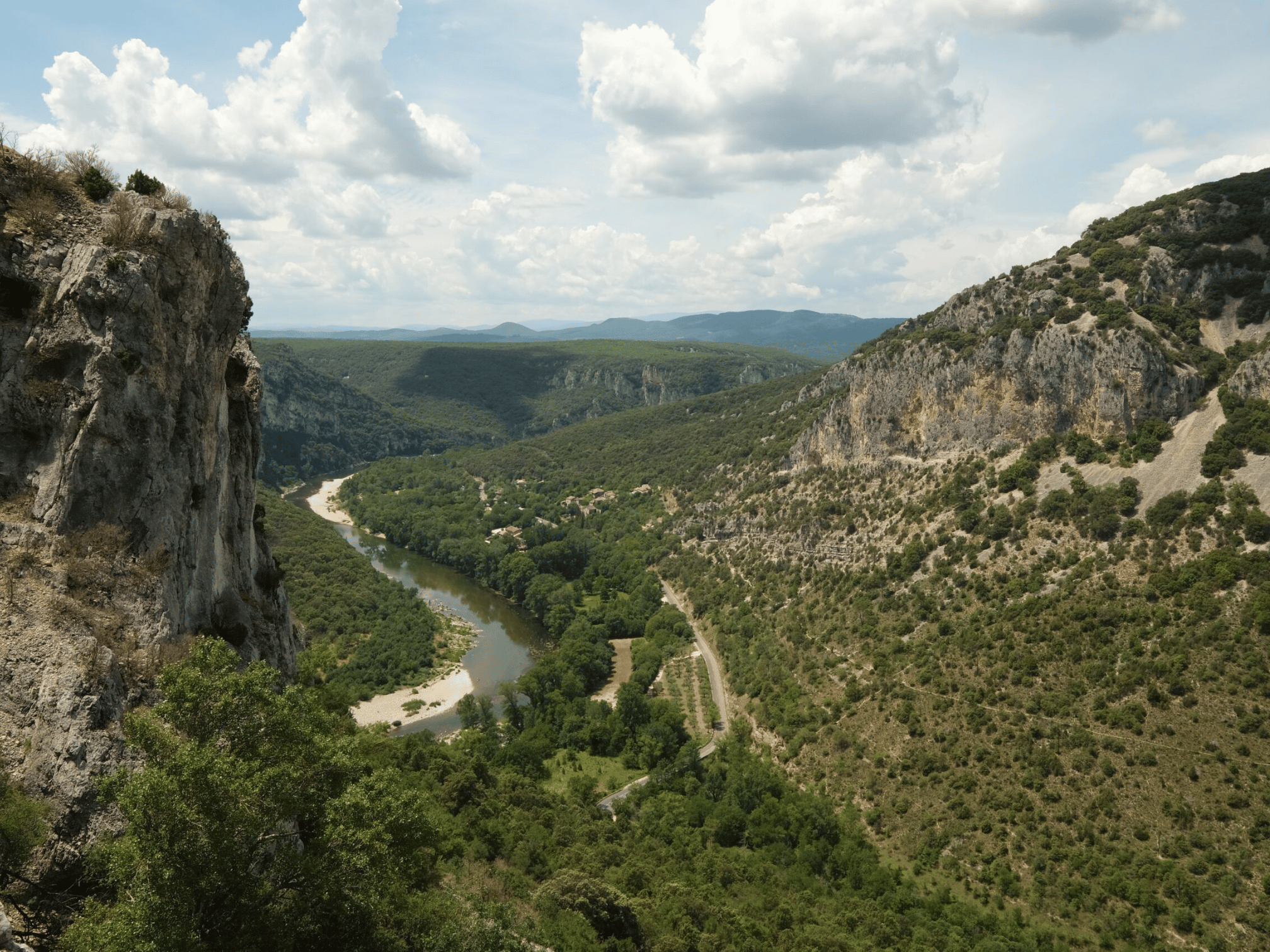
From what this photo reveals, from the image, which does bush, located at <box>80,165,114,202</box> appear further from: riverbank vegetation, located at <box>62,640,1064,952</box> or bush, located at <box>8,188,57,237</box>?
riverbank vegetation, located at <box>62,640,1064,952</box>

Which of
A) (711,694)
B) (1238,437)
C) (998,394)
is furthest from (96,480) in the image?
(998,394)

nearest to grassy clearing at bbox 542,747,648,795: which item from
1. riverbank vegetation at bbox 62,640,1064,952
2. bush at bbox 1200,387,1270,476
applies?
riverbank vegetation at bbox 62,640,1064,952

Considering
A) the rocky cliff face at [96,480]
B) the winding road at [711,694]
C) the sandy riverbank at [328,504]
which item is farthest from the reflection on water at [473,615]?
the rocky cliff face at [96,480]

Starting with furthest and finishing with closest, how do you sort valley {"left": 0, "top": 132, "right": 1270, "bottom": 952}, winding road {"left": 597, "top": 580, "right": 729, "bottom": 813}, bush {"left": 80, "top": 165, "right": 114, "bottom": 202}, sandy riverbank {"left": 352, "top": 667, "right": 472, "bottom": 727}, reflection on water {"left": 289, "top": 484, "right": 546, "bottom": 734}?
reflection on water {"left": 289, "top": 484, "right": 546, "bottom": 734}, sandy riverbank {"left": 352, "top": 667, "right": 472, "bottom": 727}, winding road {"left": 597, "top": 580, "right": 729, "bottom": 813}, bush {"left": 80, "top": 165, "right": 114, "bottom": 202}, valley {"left": 0, "top": 132, "right": 1270, "bottom": 952}

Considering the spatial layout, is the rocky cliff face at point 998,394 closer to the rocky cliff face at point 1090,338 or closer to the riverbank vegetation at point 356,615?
the rocky cliff face at point 1090,338

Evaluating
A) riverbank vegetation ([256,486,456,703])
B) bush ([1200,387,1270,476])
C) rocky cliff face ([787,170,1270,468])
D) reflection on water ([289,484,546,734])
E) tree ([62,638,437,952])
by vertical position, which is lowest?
reflection on water ([289,484,546,734])

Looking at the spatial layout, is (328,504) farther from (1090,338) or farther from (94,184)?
(94,184)

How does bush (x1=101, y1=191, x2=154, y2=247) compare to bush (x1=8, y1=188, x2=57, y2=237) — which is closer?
bush (x1=8, y1=188, x2=57, y2=237)
